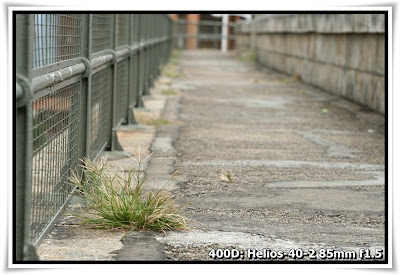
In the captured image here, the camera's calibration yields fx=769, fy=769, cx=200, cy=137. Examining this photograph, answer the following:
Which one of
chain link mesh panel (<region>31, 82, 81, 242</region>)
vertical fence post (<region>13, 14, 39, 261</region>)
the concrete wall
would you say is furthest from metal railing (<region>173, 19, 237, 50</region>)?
vertical fence post (<region>13, 14, 39, 261</region>)

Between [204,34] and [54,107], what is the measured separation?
44.0 m

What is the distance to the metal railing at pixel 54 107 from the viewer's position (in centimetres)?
296

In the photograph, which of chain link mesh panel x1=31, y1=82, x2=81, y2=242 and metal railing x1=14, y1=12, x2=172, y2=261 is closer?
metal railing x1=14, y1=12, x2=172, y2=261

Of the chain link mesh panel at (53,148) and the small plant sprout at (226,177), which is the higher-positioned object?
the chain link mesh panel at (53,148)

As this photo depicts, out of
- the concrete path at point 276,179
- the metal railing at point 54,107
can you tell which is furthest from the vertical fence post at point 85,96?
the concrete path at point 276,179

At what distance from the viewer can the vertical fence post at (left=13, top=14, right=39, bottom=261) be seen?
2.89 metres

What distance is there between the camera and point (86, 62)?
4750 millimetres

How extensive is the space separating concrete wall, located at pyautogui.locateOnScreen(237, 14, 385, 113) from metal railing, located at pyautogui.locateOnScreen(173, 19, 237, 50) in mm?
23961

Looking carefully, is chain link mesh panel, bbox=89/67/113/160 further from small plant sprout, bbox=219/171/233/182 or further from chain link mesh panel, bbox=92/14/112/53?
small plant sprout, bbox=219/171/233/182

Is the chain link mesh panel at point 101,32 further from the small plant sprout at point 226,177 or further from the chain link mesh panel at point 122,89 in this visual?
the small plant sprout at point 226,177

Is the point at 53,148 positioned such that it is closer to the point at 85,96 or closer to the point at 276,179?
the point at 85,96

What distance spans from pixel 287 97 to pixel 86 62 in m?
8.95

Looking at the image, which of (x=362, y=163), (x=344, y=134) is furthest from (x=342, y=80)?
(x=362, y=163)

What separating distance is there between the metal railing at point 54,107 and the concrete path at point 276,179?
0.54 metres
